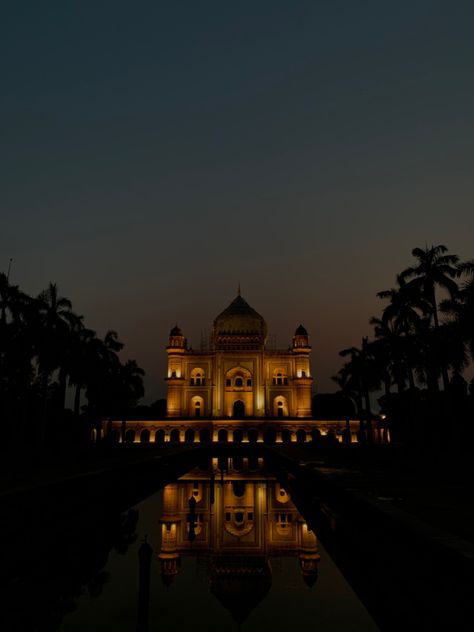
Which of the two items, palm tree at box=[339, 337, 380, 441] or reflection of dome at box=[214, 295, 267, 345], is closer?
palm tree at box=[339, 337, 380, 441]

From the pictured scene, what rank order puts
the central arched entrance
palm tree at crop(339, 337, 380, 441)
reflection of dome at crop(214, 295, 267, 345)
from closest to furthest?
palm tree at crop(339, 337, 380, 441)
the central arched entrance
reflection of dome at crop(214, 295, 267, 345)

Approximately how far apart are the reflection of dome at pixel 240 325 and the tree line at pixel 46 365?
67.0 feet

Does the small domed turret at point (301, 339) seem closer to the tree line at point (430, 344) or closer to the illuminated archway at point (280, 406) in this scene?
the illuminated archway at point (280, 406)

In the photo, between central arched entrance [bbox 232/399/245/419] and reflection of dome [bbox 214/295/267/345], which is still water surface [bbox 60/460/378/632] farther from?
reflection of dome [bbox 214/295/267/345]

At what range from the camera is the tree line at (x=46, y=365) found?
33781mm

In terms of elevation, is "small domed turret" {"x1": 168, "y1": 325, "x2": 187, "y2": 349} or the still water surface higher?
"small domed turret" {"x1": 168, "y1": 325, "x2": 187, "y2": 349}

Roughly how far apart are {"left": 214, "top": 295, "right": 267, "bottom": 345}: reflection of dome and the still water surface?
57.5 m

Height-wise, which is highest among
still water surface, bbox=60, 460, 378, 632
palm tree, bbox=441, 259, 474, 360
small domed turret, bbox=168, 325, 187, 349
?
small domed turret, bbox=168, 325, 187, 349

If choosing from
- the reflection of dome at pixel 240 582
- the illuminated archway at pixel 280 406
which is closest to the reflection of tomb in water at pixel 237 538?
the reflection of dome at pixel 240 582

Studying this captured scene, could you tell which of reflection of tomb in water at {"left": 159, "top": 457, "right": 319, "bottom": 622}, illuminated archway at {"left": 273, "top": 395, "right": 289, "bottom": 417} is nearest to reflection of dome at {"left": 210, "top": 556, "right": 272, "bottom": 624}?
reflection of tomb in water at {"left": 159, "top": 457, "right": 319, "bottom": 622}

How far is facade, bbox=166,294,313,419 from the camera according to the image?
72.5 m

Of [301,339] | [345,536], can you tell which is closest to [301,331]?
[301,339]

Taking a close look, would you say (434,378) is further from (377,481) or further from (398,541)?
(398,541)

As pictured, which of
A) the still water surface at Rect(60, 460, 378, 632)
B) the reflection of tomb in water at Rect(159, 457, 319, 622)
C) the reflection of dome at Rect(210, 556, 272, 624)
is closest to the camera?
the still water surface at Rect(60, 460, 378, 632)
